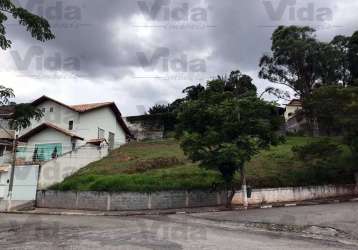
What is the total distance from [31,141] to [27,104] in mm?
29762

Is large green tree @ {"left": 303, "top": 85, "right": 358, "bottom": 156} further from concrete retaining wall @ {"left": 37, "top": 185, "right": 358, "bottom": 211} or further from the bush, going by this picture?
concrete retaining wall @ {"left": 37, "top": 185, "right": 358, "bottom": 211}

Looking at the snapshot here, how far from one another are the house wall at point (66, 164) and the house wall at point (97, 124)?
11.3ft

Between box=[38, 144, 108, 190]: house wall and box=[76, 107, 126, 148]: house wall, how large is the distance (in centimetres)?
343

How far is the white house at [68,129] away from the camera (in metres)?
33.2

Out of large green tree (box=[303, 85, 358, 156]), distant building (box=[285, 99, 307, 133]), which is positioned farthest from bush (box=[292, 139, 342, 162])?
distant building (box=[285, 99, 307, 133])

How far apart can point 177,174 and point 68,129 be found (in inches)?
622

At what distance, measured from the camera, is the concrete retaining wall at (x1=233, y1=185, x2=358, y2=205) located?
23439 millimetres

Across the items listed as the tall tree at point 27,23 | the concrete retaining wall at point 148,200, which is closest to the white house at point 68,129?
the concrete retaining wall at point 148,200

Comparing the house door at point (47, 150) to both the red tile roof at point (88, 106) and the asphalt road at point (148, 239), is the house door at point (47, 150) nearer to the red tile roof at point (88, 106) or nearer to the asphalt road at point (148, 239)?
the red tile roof at point (88, 106)

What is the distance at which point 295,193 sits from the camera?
24.5m

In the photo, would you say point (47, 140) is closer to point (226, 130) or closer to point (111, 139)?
Answer: point (111, 139)

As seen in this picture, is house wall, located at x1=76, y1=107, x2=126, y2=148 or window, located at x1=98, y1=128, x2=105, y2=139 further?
window, located at x1=98, y1=128, x2=105, y2=139

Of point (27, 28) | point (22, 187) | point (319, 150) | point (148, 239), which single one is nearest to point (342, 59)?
point (319, 150)

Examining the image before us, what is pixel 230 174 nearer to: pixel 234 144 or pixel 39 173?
pixel 234 144
